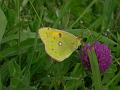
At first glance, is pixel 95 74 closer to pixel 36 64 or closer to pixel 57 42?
pixel 57 42

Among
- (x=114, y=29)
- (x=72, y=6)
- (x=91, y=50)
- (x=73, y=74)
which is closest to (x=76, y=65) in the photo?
(x=73, y=74)

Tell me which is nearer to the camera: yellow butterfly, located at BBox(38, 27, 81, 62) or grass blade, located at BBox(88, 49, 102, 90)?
grass blade, located at BBox(88, 49, 102, 90)

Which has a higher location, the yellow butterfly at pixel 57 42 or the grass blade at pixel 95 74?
the yellow butterfly at pixel 57 42

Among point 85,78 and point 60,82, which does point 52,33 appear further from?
point 85,78

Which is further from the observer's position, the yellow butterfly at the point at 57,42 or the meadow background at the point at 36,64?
the meadow background at the point at 36,64

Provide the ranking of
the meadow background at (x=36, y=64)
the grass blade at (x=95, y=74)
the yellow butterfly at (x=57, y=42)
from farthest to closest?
the meadow background at (x=36, y=64) → the yellow butterfly at (x=57, y=42) → the grass blade at (x=95, y=74)

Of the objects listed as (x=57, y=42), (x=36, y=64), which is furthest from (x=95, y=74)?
(x=36, y=64)

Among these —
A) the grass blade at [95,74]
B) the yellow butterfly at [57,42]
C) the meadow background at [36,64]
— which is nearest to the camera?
the grass blade at [95,74]

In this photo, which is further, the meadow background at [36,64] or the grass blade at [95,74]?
the meadow background at [36,64]

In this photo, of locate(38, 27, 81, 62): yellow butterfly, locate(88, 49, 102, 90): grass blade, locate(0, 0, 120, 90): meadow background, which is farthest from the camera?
locate(0, 0, 120, 90): meadow background
